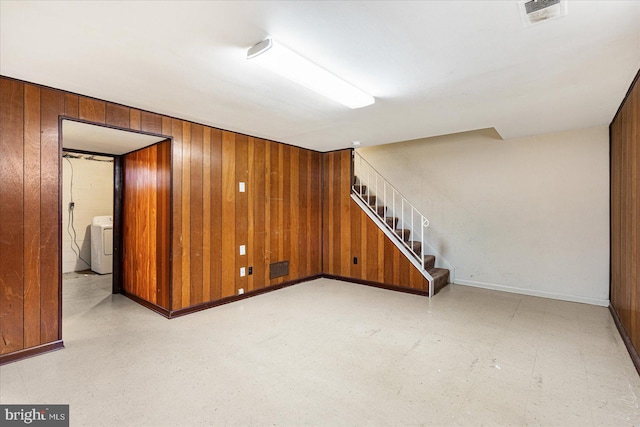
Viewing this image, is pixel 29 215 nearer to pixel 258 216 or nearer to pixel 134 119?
pixel 134 119

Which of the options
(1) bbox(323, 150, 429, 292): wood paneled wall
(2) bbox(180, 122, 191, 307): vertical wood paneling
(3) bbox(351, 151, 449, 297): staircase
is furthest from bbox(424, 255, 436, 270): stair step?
(2) bbox(180, 122, 191, 307): vertical wood paneling

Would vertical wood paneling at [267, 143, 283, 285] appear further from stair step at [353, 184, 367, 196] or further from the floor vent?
stair step at [353, 184, 367, 196]

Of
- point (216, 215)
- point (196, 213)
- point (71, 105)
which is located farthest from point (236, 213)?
point (71, 105)

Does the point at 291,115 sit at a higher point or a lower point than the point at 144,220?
higher

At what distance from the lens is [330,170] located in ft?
18.1

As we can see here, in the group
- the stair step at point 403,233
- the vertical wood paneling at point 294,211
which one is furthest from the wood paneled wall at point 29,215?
the stair step at point 403,233

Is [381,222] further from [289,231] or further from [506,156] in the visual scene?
[506,156]

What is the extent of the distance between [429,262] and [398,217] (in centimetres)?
109

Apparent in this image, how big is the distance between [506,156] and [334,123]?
279 centimetres

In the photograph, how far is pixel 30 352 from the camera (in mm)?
2516

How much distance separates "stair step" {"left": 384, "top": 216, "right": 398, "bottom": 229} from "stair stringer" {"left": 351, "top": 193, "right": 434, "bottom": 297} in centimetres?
23

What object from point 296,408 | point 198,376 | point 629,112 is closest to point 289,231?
point 198,376

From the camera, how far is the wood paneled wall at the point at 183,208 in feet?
8.05

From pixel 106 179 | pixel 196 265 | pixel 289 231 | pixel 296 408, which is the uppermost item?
pixel 106 179
